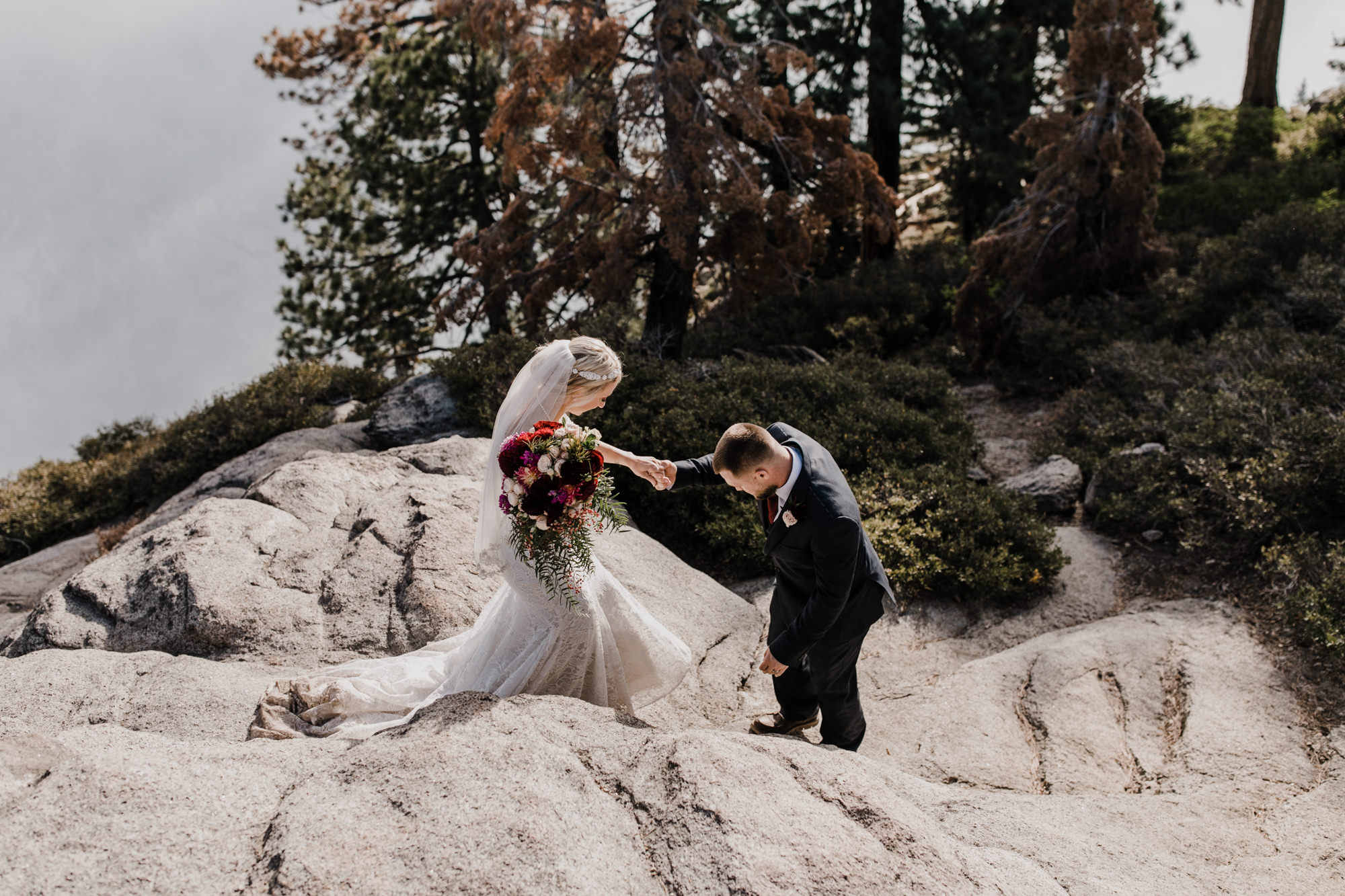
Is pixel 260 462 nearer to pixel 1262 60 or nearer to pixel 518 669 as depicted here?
pixel 518 669

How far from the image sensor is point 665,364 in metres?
10.1

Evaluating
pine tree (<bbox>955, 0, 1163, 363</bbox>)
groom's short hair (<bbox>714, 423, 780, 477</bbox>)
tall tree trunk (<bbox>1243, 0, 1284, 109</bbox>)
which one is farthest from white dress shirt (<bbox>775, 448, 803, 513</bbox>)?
tall tree trunk (<bbox>1243, 0, 1284, 109</bbox>)

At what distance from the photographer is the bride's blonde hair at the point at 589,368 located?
423cm

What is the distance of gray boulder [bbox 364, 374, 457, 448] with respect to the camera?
9.46 metres

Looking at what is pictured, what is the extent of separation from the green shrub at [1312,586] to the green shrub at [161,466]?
10.5 metres

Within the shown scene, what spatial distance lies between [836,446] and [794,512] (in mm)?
4650

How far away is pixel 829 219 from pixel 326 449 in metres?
8.07

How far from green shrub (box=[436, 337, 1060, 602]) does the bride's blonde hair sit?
133 inches

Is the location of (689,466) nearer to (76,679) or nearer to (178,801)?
(178,801)

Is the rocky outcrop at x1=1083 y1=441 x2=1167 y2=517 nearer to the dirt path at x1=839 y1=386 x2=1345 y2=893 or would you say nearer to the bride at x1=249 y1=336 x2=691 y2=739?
the dirt path at x1=839 y1=386 x2=1345 y2=893

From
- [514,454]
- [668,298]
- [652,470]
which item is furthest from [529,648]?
[668,298]

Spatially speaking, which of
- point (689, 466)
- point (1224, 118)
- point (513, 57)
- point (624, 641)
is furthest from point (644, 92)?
point (1224, 118)

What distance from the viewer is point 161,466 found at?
11047 mm

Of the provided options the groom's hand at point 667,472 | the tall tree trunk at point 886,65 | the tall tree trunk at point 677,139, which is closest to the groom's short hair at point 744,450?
the groom's hand at point 667,472
